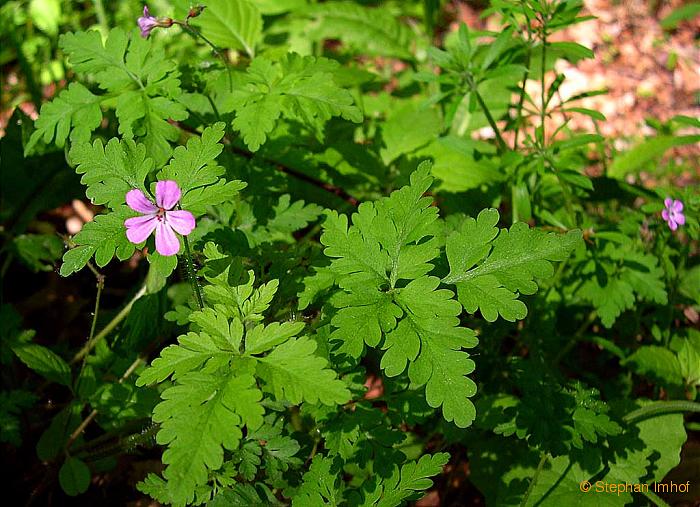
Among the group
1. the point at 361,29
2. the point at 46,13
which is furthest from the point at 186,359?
the point at 46,13

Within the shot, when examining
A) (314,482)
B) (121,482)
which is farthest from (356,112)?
(121,482)

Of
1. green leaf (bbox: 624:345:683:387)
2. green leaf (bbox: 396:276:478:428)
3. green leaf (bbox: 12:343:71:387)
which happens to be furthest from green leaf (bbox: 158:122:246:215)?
green leaf (bbox: 624:345:683:387)

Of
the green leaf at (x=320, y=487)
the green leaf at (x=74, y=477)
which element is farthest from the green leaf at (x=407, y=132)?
the green leaf at (x=74, y=477)

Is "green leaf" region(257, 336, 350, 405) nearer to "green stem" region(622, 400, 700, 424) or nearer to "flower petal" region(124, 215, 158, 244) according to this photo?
"flower petal" region(124, 215, 158, 244)

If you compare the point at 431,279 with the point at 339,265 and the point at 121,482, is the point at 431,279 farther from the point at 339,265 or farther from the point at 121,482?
the point at 121,482

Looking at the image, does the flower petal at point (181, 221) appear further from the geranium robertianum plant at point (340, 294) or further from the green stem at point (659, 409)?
the green stem at point (659, 409)

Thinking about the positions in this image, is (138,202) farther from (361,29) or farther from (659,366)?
(361,29)

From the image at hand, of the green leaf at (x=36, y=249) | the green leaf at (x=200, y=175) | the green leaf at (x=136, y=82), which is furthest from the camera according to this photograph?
the green leaf at (x=36, y=249)
